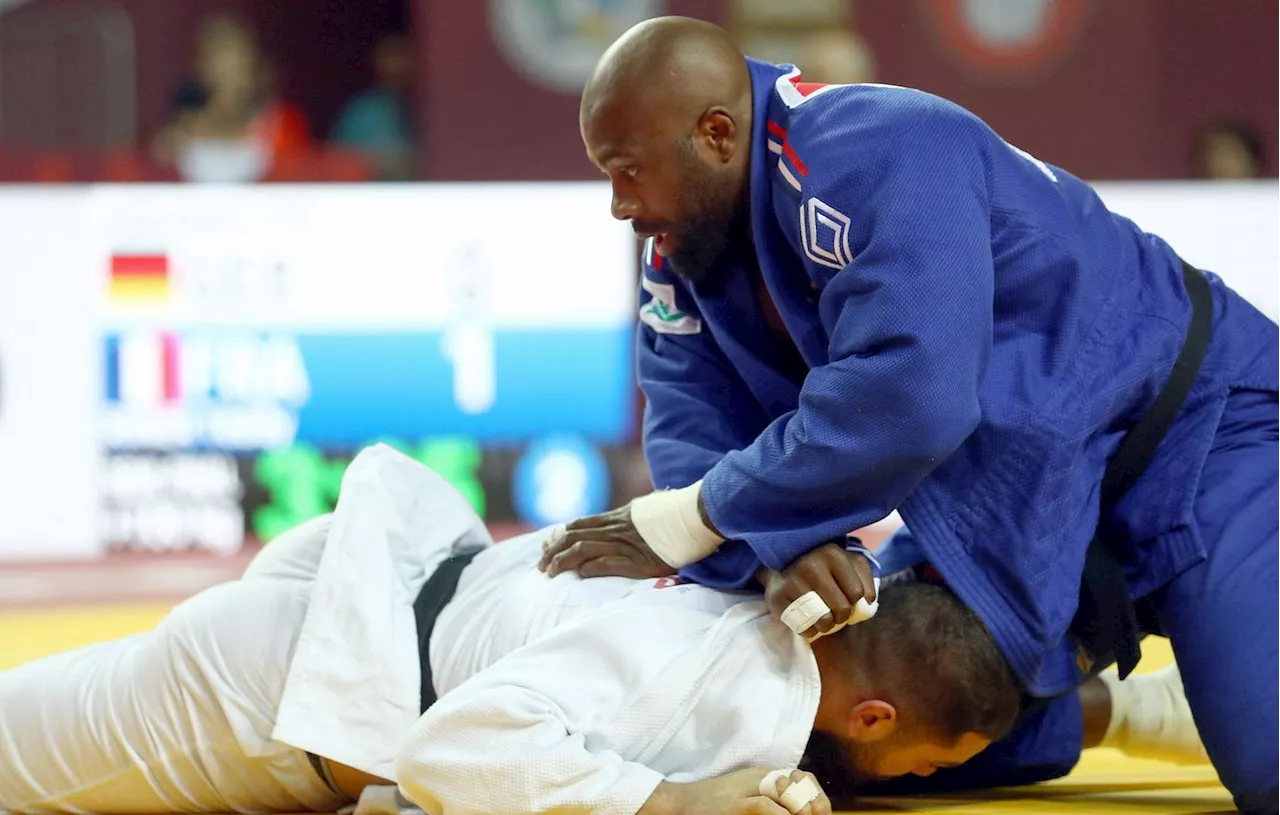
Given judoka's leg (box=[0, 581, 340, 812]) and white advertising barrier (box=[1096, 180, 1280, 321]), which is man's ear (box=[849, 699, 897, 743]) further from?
white advertising barrier (box=[1096, 180, 1280, 321])

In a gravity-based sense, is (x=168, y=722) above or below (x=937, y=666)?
below

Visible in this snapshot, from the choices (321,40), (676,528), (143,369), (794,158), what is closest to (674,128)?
(794,158)

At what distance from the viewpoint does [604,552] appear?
2785mm

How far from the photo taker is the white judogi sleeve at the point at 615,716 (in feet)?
7.56

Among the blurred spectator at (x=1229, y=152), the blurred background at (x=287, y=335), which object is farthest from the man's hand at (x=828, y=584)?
the blurred spectator at (x=1229, y=152)

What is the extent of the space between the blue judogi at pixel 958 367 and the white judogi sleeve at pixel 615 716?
0.59ft

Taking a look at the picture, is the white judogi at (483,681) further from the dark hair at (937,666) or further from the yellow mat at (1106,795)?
the yellow mat at (1106,795)

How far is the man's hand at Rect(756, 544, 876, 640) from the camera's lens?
2471mm

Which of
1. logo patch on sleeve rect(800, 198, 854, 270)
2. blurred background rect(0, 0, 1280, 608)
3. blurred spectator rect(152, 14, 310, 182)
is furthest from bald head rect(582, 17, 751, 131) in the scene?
blurred spectator rect(152, 14, 310, 182)

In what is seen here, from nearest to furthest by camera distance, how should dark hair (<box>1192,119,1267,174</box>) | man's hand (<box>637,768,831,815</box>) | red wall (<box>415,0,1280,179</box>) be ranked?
man's hand (<box>637,768,831,815</box>)
red wall (<box>415,0,1280,179</box>)
dark hair (<box>1192,119,1267,174</box>)

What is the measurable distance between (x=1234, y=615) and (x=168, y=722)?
70.4 inches

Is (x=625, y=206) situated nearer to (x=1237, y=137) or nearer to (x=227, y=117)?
(x=227, y=117)

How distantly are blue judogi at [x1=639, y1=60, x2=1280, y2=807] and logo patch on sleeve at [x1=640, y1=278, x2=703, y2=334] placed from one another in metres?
0.08

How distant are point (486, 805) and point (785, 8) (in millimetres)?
6909
